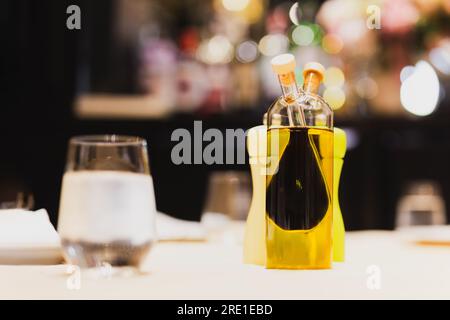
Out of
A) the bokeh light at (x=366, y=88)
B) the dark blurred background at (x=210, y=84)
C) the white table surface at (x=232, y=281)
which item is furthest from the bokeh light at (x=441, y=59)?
the white table surface at (x=232, y=281)

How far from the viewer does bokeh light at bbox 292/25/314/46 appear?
3.14 m

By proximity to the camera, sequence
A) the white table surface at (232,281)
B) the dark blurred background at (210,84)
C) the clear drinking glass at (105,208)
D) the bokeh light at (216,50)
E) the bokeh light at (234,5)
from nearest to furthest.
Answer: the white table surface at (232,281) < the clear drinking glass at (105,208) < the dark blurred background at (210,84) < the bokeh light at (216,50) < the bokeh light at (234,5)

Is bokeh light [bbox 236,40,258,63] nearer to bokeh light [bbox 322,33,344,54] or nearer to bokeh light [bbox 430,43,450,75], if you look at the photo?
bokeh light [bbox 322,33,344,54]

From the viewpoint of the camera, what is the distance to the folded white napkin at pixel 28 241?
91cm

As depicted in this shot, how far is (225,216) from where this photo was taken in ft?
5.08

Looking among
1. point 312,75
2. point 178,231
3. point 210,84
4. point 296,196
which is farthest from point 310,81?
point 210,84

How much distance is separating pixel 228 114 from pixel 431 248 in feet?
5.33

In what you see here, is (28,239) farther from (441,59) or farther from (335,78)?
(441,59)

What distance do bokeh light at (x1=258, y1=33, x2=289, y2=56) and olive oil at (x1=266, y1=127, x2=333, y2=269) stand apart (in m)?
2.32

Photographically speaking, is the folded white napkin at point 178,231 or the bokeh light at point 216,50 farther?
the bokeh light at point 216,50

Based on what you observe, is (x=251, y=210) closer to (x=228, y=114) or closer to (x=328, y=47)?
(x=228, y=114)

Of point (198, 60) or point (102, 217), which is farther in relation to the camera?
point (198, 60)

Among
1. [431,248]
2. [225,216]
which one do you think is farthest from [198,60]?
[431,248]

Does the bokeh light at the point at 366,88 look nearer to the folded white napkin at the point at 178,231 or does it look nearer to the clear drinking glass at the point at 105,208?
the folded white napkin at the point at 178,231
